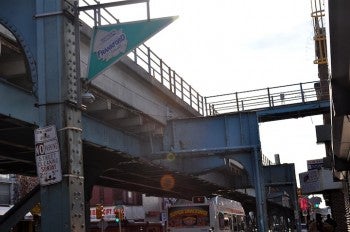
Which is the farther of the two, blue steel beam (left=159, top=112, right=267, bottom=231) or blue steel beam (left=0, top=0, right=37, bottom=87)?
blue steel beam (left=159, top=112, right=267, bottom=231)

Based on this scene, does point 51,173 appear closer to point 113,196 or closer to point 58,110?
point 58,110

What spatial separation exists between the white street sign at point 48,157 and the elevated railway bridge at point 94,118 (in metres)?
0.12

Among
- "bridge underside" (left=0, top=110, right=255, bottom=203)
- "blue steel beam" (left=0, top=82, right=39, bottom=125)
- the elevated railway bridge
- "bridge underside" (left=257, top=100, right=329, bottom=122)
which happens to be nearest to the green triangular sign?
the elevated railway bridge

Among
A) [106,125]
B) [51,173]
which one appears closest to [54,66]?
[51,173]

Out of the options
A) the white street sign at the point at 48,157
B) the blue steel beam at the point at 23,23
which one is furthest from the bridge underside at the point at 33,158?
the white street sign at the point at 48,157

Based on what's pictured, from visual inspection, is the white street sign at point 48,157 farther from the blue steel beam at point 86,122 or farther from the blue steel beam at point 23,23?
the blue steel beam at point 86,122

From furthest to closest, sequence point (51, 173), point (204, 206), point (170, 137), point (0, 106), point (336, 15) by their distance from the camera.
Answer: point (204, 206)
point (170, 137)
point (0, 106)
point (51, 173)
point (336, 15)

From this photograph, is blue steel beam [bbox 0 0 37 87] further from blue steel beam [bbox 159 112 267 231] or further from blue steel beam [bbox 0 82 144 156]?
blue steel beam [bbox 159 112 267 231]

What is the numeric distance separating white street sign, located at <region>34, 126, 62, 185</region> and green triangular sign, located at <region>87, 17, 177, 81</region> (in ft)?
4.60

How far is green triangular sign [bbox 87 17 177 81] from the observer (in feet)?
28.6

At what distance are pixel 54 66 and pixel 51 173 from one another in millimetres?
1642

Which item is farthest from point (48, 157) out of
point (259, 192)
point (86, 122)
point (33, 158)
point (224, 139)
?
point (259, 192)

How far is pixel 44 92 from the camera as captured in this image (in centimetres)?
812

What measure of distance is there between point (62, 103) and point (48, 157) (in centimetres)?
85
